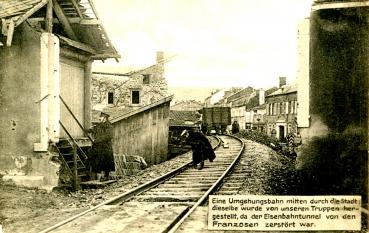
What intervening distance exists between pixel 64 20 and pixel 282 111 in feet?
122

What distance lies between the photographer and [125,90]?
29.2 metres

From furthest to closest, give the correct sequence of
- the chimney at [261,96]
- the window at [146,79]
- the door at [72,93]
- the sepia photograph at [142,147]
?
1. the chimney at [261,96]
2. the window at [146,79]
3. the door at [72,93]
4. the sepia photograph at [142,147]

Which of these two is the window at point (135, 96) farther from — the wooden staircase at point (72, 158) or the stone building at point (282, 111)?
the wooden staircase at point (72, 158)

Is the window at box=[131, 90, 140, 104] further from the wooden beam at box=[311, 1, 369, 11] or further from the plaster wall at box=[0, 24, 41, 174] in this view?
the wooden beam at box=[311, 1, 369, 11]

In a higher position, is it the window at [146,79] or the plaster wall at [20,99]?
the window at [146,79]

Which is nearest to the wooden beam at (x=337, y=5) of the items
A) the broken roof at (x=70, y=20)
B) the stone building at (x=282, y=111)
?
the broken roof at (x=70, y=20)

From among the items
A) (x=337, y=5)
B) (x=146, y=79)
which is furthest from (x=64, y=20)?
(x=146, y=79)

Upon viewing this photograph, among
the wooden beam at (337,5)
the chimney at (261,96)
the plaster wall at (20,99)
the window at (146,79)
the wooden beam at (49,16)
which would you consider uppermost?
the chimney at (261,96)

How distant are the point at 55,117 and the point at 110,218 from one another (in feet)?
10.4

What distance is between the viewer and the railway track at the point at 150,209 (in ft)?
19.3

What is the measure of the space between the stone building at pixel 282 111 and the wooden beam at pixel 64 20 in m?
31.3

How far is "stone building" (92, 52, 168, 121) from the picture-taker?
2805cm

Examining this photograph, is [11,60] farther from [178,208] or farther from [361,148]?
[361,148]

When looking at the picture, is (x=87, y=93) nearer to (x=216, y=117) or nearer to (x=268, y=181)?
(x=268, y=181)
